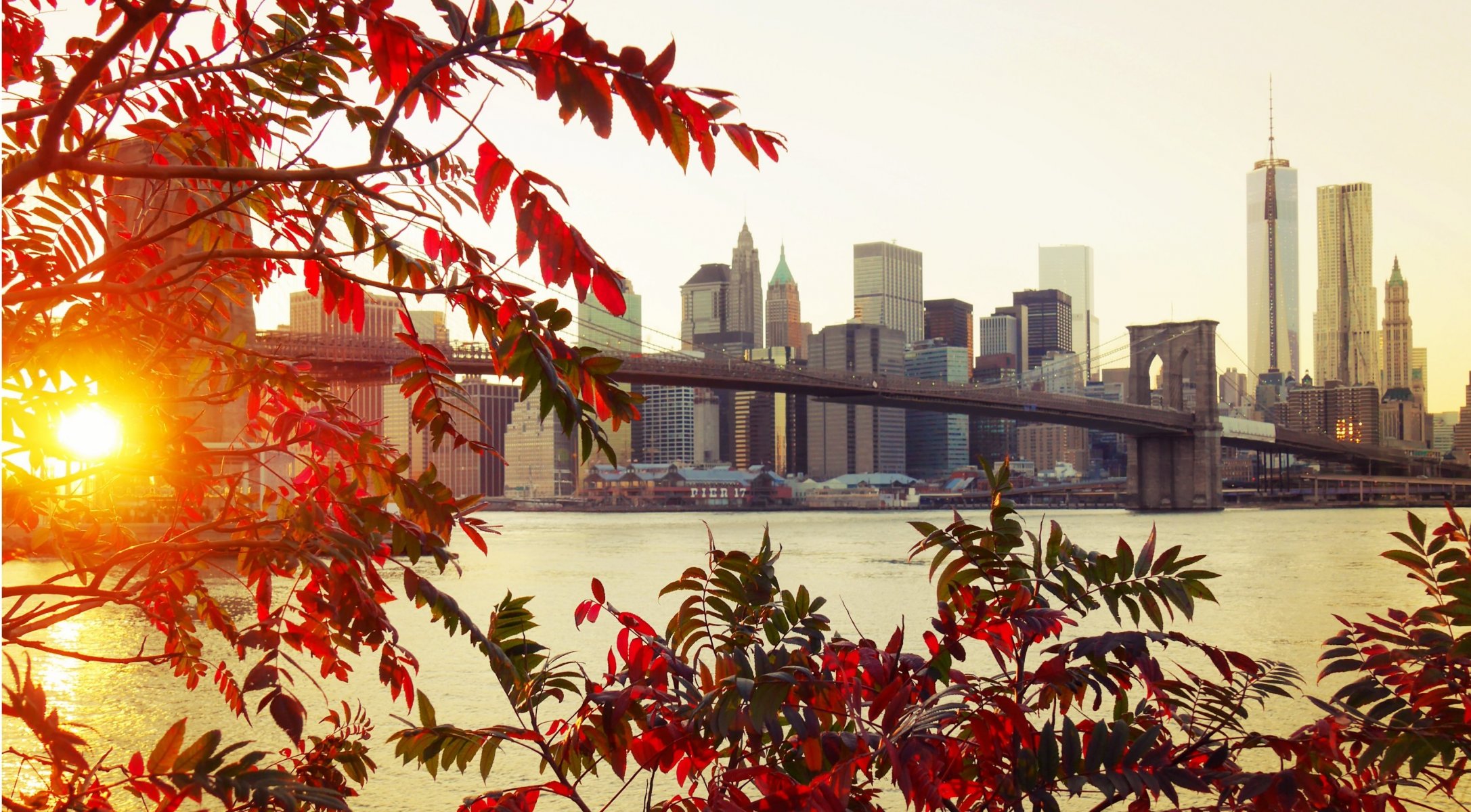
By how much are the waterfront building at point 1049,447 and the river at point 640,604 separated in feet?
239

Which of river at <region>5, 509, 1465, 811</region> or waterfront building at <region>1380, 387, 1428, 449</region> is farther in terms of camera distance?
waterfront building at <region>1380, 387, 1428, 449</region>

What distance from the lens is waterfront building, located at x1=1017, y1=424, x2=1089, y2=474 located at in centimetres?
11569

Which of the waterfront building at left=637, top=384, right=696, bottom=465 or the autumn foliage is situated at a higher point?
the waterfront building at left=637, top=384, right=696, bottom=465

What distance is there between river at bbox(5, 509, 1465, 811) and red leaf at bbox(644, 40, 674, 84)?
133 cm

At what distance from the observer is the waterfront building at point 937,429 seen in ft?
327

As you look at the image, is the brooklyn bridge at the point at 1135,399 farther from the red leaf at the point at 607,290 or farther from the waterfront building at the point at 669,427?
the waterfront building at the point at 669,427

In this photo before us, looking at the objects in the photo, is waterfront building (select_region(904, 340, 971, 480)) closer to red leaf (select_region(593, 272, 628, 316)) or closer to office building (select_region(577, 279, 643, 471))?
office building (select_region(577, 279, 643, 471))

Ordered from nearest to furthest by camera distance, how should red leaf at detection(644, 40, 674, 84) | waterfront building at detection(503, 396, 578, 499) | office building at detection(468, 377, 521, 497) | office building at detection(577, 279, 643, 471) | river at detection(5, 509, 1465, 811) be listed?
1. red leaf at detection(644, 40, 674, 84)
2. river at detection(5, 509, 1465, 811)
3. office building at detection(577, 279, 643, 471)
4. office building at detection(468, 377, 521, 497)
5. waterfront building at detection(503, 396, 578, 499)

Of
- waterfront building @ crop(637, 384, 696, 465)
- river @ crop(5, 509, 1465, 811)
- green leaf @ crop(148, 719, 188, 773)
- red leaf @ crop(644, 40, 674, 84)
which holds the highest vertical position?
waterfront building @ crop(637, 384, 696, 465)

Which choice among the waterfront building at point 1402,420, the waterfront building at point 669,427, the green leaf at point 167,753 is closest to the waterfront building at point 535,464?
the waterfront building at point 669,427

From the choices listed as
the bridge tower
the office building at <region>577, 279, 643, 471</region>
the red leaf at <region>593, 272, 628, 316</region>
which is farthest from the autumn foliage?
the bridge tower

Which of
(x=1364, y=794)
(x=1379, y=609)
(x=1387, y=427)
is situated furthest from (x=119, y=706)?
(x=1387, y=427)

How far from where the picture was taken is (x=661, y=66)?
115 centimetres

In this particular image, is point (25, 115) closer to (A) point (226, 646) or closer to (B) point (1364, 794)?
(B) point (1364, 794)
